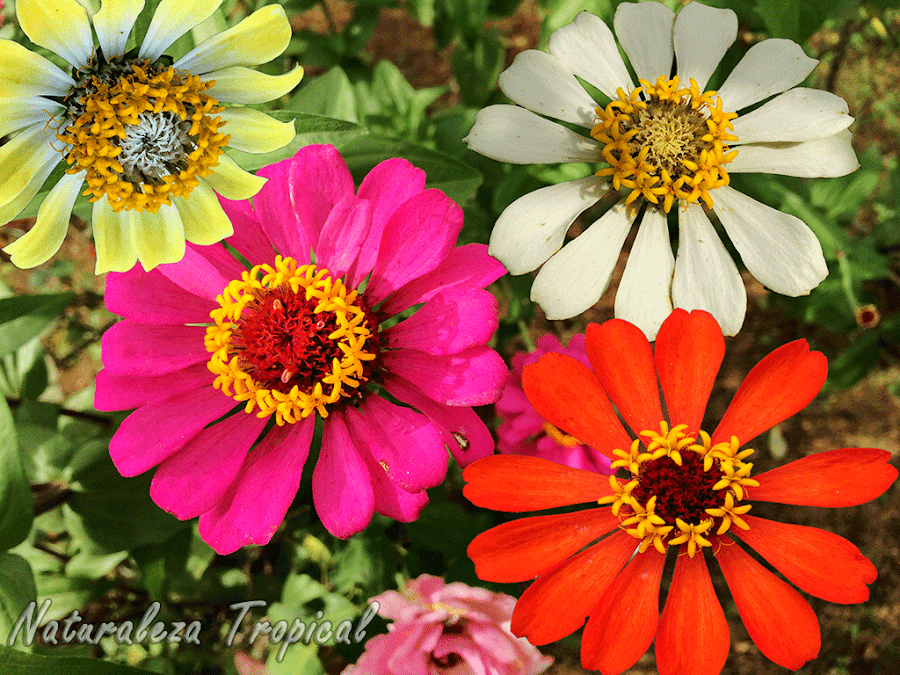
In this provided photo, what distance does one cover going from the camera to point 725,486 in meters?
0.88

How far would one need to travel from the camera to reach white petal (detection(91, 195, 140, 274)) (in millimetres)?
885

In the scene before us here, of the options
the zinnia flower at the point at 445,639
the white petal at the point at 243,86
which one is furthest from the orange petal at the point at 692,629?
the white petal at the point at 243,86

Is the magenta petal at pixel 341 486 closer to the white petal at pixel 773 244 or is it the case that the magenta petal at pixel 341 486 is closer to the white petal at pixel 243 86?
the white petal at pixel 243 86

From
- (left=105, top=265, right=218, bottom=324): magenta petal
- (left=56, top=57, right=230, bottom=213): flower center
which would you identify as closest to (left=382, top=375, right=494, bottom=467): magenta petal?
(left=105, top=265, right=218, bottom=324): magenta petal

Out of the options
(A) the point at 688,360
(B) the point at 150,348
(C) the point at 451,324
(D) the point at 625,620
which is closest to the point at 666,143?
(A) the point at 688,360

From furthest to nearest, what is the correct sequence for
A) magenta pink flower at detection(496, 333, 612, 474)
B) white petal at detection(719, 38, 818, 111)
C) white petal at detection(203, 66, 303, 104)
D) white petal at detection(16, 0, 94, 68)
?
magenta pink flower at detection(496, 333, 612, 474)
white petal at detection(719, 38, 818, 111)
white petal at detection(203, 66, 303, 104)
white petal at detection(16, 0, 94, 68)

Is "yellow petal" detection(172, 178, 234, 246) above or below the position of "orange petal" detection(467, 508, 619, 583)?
above

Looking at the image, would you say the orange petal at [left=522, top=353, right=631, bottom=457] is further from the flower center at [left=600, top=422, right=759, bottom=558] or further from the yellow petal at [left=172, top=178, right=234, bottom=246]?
the yellow petal at [left=172, top=178, right=234, bottom=246]

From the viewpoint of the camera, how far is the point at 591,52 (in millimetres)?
1008

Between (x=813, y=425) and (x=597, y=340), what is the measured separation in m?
1.36

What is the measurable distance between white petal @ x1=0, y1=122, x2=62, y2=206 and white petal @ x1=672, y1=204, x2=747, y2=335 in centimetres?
85

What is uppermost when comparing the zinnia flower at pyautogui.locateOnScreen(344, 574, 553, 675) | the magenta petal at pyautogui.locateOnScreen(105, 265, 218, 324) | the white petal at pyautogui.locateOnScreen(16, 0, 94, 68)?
the white petal at pyautogui.locateOnScreen(16, 0, 94, 68)

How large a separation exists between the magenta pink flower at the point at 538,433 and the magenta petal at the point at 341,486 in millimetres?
323

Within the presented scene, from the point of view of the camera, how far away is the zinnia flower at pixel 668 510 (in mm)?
821
